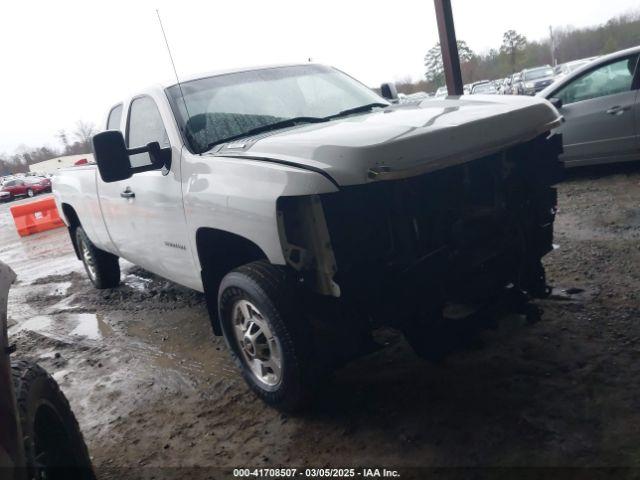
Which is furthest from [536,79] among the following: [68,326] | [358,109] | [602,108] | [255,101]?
[68,326]

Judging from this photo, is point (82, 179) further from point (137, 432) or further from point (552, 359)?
point (552, 359)

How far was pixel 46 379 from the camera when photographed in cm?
218

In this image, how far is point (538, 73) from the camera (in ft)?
84.5

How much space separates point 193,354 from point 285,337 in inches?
65.0

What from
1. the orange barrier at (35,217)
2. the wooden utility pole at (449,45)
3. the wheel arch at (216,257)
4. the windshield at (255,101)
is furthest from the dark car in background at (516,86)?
the wheel arch at (216,257)

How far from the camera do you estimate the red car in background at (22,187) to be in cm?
3319

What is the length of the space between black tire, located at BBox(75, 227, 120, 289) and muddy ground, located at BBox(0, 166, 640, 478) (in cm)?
121

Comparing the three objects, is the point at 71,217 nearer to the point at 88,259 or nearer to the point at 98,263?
the point at 88,259

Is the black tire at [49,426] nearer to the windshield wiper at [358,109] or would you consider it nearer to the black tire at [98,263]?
the windshield wiper at [358,109]

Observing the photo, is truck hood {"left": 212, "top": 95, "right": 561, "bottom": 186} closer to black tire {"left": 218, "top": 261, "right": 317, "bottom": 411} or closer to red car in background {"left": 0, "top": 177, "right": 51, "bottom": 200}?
black tire {"left": 218, "top": 261, "right": 317, "bottom": 411}

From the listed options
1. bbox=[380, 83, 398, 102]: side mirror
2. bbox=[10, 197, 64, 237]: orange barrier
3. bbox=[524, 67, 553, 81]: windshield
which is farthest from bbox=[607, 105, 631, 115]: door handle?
bbox=[524, 67, 553, 81]: windshield

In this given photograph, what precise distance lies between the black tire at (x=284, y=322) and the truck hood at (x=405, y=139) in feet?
2.06

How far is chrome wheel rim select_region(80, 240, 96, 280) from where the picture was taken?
6.02m

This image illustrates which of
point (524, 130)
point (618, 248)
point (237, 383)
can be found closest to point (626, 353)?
point (524, 130)
